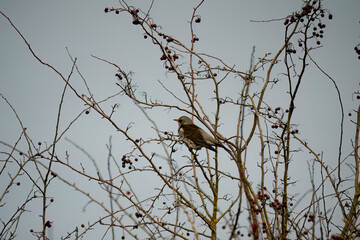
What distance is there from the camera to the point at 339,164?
3.11m

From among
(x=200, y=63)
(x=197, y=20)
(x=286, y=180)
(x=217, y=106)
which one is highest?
(x=197, y=20)

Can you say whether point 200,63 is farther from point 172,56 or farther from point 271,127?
point 271,127

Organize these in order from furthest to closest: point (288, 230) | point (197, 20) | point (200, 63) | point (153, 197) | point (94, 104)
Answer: point (197, 20) < point (200, 63) < point (153, 197) < point (94, 104) < point (288, 230)

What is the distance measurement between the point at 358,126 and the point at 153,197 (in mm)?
2404

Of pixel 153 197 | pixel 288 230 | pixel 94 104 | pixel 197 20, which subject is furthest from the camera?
pixel 197 20

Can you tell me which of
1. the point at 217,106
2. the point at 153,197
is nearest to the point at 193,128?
the point at 217,106

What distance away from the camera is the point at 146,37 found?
4184mm

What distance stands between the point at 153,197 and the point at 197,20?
→ 2447 mm

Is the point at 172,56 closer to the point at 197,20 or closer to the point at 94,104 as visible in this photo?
the point at 197,20

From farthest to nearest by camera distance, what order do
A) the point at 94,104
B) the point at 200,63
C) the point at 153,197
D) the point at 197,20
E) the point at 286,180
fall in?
the point at 197,20
the point at 200,63
the point at 153,197
the point at 94,104
the point at 286,180

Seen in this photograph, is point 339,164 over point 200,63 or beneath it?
beneath

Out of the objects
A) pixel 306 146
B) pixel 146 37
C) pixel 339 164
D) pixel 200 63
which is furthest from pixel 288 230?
pixel 146 37

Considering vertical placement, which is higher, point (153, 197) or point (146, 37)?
point (146, 37)

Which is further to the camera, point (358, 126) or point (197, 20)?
point (197, 20)
